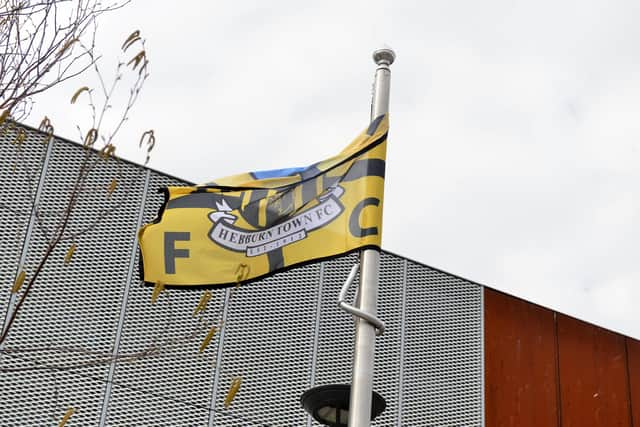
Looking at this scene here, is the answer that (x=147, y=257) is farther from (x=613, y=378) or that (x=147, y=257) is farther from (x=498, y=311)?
(x=613, y=378)


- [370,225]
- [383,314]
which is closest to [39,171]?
[383,314]

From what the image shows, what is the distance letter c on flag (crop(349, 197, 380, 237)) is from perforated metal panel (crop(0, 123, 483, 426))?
5.57m

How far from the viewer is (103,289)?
45.3 feet

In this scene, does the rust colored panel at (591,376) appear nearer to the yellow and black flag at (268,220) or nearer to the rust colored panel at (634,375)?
the rust colored panel at (634,375)

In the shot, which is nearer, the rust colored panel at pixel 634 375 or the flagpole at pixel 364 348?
the flagpole at pixel 364 348

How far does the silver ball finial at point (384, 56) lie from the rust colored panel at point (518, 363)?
8.95 meters

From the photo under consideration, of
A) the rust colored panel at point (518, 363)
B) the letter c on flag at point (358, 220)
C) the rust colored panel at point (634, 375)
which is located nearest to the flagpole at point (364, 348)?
the letter c on flag at point (358, 220)

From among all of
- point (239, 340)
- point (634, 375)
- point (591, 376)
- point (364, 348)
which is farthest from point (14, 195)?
point (634, 375)

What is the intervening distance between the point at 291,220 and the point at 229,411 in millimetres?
6829

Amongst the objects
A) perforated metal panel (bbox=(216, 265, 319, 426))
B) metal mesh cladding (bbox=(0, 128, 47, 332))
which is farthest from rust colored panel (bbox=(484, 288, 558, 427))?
metal mesh cladding (bbox=(0, 128, 47, 332))

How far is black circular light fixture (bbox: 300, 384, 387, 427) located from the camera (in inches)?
295

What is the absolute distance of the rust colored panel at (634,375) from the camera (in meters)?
→ 17.6

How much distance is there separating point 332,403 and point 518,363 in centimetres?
955

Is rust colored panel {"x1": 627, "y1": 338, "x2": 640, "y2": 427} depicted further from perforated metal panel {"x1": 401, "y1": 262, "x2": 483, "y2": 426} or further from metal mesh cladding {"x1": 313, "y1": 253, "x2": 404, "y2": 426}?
metal mesh cladding {"x1": 313, "y1": 253, "x2": 404, "y2": 426}
